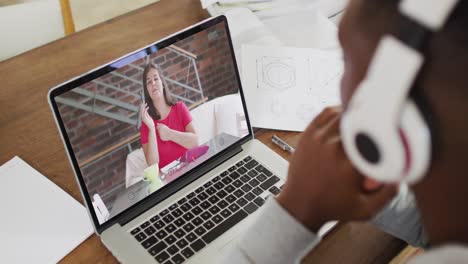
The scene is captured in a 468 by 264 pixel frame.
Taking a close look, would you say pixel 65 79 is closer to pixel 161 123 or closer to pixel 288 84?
pixel 161 123

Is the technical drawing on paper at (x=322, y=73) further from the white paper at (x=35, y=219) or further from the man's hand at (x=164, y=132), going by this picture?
the white paper at (x=35, y=219)

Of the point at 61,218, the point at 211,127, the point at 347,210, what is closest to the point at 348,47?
the point at 347,210

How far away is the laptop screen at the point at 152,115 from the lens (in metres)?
0.79

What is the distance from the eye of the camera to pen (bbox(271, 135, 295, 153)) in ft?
3.10

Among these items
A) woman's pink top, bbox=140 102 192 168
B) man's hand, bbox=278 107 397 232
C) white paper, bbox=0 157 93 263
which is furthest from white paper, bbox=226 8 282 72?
man's hand, bbox=278 107 397 232

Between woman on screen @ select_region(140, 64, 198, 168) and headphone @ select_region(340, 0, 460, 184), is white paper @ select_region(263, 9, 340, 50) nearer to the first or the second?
woman on screen @ select_region(140, 64, 198, 168)

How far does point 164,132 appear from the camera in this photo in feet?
2.78

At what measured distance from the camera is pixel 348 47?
0.41m

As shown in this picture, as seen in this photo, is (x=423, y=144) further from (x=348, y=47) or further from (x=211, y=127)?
(x=211, y=127)

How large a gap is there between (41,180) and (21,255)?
6.0 inches

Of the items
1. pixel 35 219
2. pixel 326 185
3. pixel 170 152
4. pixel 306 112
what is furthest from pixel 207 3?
pixel 326 185

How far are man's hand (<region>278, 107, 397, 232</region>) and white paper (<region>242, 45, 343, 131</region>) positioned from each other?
0.42 m

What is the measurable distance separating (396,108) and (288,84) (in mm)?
685

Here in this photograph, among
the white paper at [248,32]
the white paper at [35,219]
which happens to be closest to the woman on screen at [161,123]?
the white paper at [35,219]
